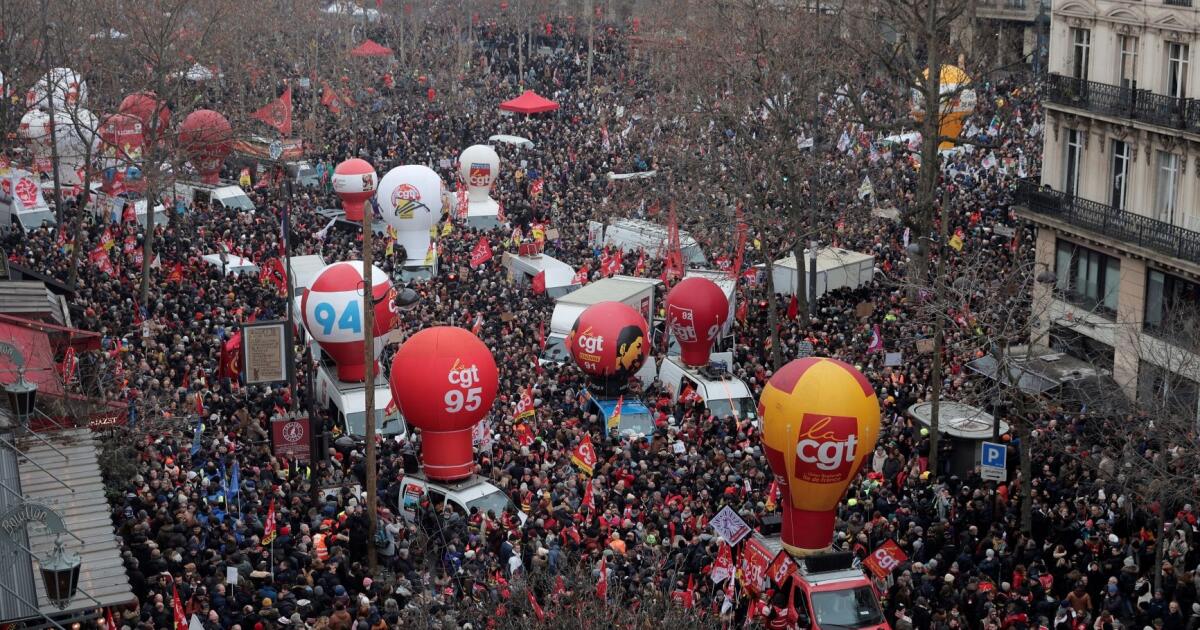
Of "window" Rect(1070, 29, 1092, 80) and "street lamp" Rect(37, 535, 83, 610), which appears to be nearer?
"street lamp" Rect(37, 535, 83, 610)

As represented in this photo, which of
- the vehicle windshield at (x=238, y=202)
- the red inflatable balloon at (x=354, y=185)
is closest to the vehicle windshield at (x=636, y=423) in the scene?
the red inflatable balloon at (x=354, y=185)

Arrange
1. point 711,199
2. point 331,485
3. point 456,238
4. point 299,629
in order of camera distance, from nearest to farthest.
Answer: point 299,629, point 331,485, point 711,199, point 456,238

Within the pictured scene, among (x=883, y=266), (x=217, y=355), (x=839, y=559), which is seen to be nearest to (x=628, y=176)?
(x=883, y=266)

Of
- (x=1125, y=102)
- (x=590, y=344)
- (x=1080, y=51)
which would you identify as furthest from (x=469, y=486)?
(x=1080, y=51)

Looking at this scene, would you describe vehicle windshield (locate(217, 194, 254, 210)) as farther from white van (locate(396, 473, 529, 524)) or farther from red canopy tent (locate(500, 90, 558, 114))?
white van (locate(396, 473, 529, 524))

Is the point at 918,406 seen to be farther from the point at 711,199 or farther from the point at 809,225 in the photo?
the point at 711,199

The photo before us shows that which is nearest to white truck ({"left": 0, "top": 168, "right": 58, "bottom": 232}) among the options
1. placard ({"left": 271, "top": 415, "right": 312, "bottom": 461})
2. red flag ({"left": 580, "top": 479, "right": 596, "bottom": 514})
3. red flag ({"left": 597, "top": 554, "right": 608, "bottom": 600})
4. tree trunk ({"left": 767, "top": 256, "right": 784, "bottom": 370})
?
placard ({"left": 271, "top": 415, "right": 312, "bottom": 461})

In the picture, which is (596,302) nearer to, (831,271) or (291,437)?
(831,271)
